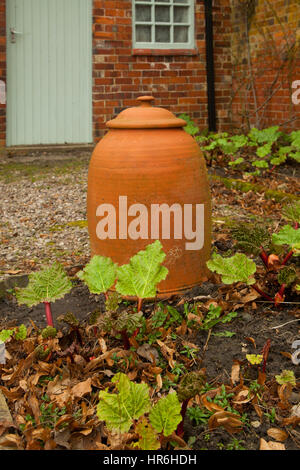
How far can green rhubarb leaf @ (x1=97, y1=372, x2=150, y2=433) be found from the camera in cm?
169

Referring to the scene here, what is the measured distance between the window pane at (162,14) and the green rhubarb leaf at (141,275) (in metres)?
6.31

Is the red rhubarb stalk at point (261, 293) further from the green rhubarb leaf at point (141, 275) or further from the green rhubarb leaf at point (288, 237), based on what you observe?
the green rhubarb leaf at point (141, 275)

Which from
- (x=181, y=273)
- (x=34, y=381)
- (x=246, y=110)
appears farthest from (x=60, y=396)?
(x=246, y=110)

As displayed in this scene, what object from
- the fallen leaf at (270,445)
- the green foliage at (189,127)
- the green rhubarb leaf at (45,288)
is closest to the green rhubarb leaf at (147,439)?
the fallen leaf at (270,445)

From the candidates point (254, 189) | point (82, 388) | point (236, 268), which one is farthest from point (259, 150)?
point (82, 388)

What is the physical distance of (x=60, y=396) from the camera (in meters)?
1.95

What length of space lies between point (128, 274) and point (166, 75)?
19.8 feet

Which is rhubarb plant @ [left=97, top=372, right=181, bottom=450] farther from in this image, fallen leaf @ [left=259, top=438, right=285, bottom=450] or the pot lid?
the pot lid

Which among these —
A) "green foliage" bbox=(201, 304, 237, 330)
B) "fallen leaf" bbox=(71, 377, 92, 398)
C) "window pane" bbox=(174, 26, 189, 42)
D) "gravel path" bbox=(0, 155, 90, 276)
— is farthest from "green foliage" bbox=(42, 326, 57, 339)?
"window pane" bbox=(174, 26, 189, 42)

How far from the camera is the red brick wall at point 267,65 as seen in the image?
6922 mm

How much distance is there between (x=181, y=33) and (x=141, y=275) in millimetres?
6430

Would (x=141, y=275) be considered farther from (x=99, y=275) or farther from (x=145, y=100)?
A: (x=145, y=100)

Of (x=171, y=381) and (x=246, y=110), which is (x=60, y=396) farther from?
(x=246, y=110)
